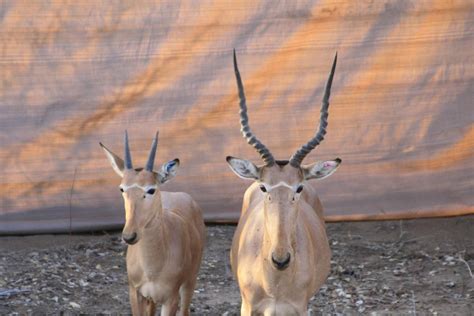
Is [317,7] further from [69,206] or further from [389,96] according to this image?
[69,206]

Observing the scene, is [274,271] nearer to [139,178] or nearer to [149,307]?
[139,178]

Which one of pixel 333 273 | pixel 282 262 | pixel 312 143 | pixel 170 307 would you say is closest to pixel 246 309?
pixel 282 262

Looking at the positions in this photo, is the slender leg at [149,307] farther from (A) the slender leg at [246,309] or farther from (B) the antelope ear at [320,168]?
(B) the antelope ear at [320,168]

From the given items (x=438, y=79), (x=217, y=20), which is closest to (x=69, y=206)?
(x=217, y=20)

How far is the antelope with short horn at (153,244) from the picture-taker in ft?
24.7

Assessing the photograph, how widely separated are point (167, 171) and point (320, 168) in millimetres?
A: 1243

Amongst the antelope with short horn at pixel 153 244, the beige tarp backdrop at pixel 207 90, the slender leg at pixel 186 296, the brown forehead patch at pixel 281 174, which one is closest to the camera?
the brown forehead patch at pixel 281 174

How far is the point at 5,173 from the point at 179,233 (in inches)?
102

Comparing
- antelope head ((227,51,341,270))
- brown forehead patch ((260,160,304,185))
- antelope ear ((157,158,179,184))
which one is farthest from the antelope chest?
brown forehead patch ((260,160,304,185))

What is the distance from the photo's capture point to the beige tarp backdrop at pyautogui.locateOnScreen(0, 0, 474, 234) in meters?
10.0

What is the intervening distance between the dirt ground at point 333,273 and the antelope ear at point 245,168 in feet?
6.18

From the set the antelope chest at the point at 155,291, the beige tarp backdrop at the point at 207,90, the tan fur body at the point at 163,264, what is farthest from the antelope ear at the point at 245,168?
the beige tarp backdrop at the point at 207,90

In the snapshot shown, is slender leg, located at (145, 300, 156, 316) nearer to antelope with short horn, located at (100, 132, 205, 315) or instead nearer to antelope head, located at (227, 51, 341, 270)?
antelope with short horn, located at (100, 132, 205, 315)

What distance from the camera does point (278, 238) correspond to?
262 inches
